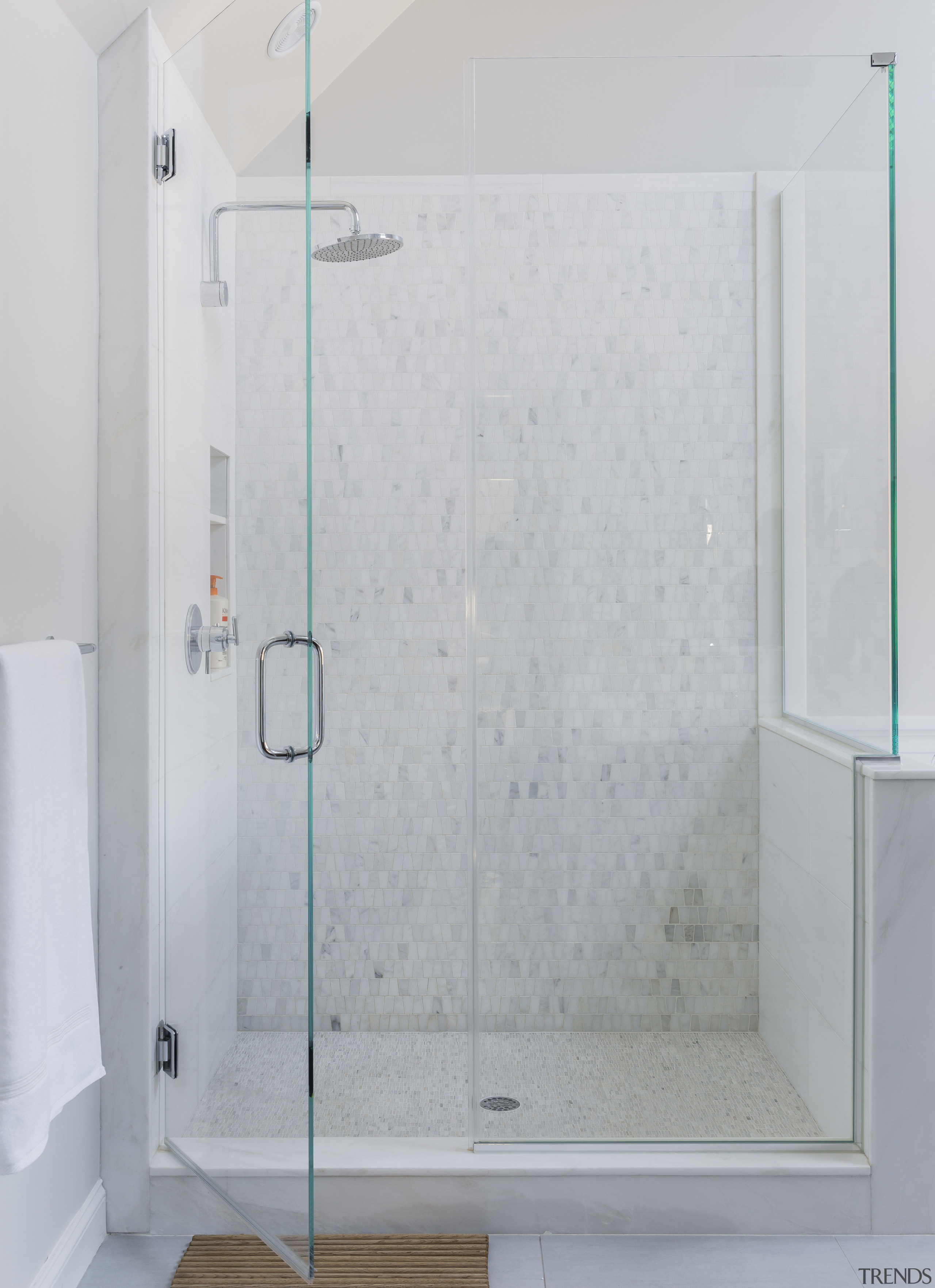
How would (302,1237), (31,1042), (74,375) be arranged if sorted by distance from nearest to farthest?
(31,1042) → (302,1237) → (74,375)

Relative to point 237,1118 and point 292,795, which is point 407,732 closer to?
point 292,795

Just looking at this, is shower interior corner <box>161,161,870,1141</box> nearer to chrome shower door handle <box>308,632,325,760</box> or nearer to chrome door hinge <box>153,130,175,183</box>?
chrome shower door handle <box>308,632,325,760</box>

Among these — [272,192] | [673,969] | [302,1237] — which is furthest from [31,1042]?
[272,192]

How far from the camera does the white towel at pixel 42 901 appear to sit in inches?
44.0

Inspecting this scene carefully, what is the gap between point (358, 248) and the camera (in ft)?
6.54

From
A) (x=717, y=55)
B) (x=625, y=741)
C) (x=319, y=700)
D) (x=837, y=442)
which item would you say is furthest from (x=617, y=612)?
(x=717, y=55)

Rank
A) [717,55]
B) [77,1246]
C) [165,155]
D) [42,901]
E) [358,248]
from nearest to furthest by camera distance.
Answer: [42,901] → [77,1246] → [165,155] → [358,248] → [717,55]

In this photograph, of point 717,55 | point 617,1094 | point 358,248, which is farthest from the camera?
point 717,55

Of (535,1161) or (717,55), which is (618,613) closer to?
(535,1161)

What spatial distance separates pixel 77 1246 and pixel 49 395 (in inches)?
58.9

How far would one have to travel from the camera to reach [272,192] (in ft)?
5.00

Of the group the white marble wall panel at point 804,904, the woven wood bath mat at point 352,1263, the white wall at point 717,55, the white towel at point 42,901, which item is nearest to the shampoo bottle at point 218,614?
the white towel at point 42,901

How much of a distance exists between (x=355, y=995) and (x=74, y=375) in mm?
1654

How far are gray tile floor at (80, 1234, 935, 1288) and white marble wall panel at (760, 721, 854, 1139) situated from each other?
229mm
